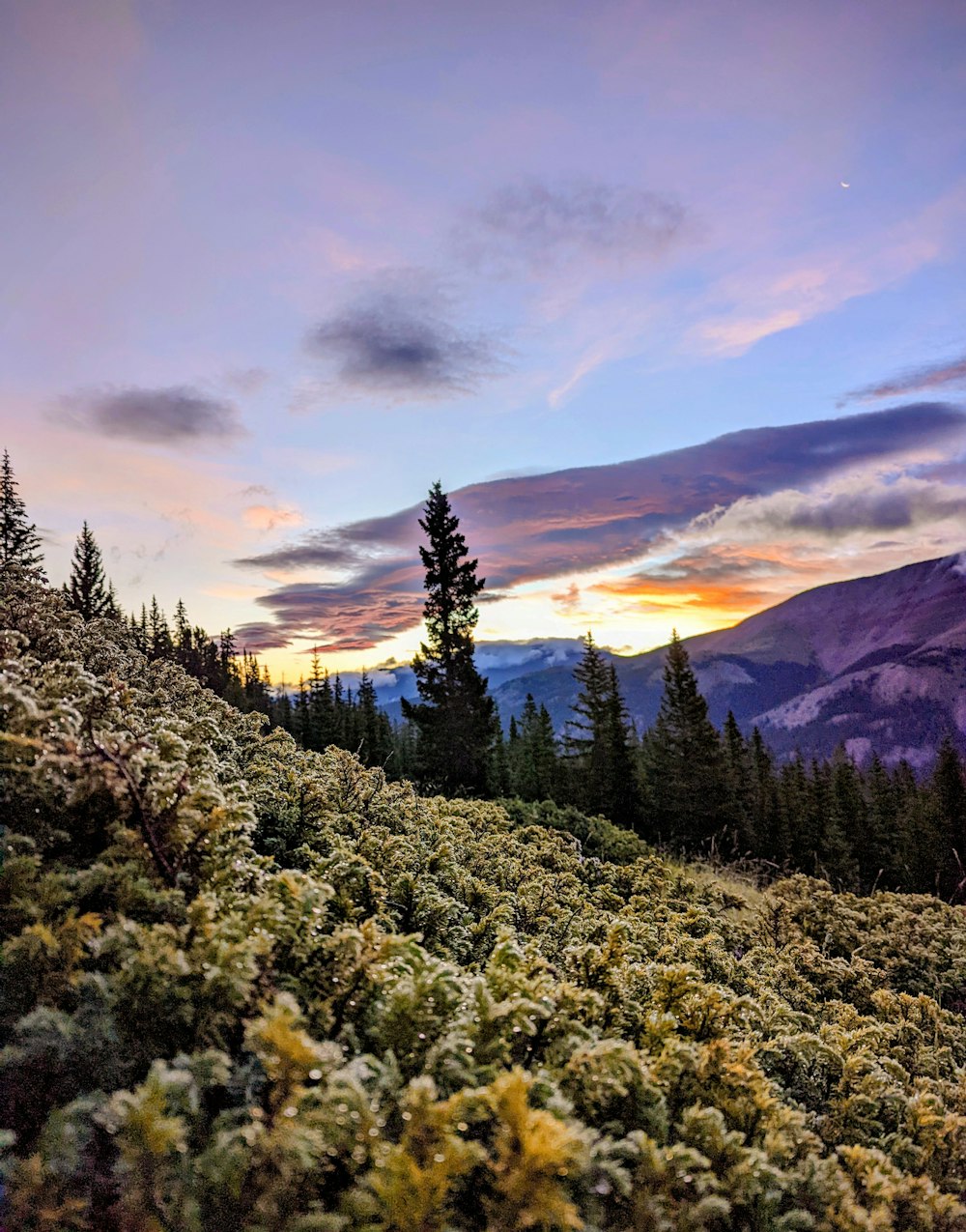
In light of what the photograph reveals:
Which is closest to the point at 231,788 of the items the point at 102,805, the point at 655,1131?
the point at 102,805

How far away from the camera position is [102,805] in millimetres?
2824

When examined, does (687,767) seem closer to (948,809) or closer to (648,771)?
(648,771)

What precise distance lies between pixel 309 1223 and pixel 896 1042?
536 centimetres

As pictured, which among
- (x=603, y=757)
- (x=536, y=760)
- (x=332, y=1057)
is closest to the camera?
(x=332, y=1057)

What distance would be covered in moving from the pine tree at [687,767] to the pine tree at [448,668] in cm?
1567

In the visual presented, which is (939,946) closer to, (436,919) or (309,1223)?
(436,919)

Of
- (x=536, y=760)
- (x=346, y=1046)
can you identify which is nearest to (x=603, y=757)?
(x=536, y=760)

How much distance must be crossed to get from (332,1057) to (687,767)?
137 ft

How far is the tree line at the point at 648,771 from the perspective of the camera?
30812 mm

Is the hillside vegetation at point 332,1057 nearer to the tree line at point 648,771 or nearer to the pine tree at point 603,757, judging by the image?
the tree line at point 648,771

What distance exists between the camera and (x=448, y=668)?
31.0m

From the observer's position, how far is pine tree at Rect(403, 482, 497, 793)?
30266 millimetres

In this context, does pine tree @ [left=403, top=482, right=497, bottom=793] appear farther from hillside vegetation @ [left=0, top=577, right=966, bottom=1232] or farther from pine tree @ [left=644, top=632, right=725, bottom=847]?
hillside vegetation @ [left=0, top=577, right=966, bottom=1232]

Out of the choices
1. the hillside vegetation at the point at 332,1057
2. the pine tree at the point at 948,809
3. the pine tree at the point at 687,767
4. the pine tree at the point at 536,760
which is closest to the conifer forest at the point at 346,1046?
the hillside vegetation at the point at 332,1057
